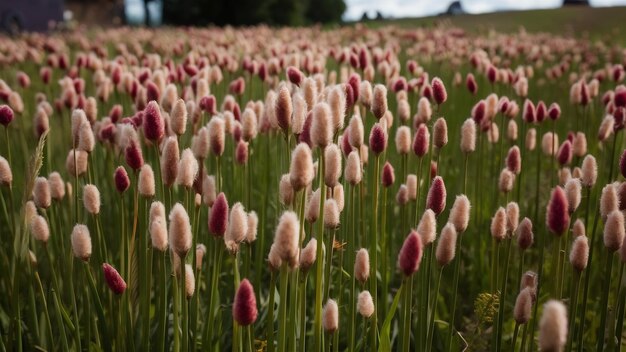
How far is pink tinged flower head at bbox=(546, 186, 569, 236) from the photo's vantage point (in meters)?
1.25

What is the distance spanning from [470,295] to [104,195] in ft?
5.29

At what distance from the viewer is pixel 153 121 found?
5.13 feet

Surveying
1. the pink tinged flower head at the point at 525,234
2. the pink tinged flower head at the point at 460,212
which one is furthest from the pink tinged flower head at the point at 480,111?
the pink tinged flower head at the point at 460,212

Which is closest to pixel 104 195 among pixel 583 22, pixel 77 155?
pixel 77 155

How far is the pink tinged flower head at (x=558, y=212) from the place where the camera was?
1252 millimetres

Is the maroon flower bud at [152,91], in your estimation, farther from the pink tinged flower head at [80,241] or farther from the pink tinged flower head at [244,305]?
the pink tinged flower head at [244,305]

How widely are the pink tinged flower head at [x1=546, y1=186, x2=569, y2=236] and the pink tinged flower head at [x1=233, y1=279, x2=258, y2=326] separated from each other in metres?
0.59

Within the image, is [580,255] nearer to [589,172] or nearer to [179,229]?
[589,172]

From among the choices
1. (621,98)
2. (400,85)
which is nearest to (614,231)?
(621,98)

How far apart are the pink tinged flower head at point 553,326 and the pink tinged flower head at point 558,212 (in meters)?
0.42

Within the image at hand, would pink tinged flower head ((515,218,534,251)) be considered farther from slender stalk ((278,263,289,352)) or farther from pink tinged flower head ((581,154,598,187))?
slender stalk ((278,263,289,352))

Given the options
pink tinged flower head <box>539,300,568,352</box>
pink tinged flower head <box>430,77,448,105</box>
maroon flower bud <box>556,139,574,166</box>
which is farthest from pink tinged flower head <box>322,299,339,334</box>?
maroon flower bud <box>556,139,574,166</box>

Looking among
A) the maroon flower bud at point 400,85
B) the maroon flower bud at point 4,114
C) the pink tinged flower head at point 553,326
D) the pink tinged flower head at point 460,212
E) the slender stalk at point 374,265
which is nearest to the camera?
the pink tinged flower head at point 553,326

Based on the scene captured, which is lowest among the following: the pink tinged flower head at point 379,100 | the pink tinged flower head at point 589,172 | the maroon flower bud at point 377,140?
the pink tinged flower head at point 589,172
